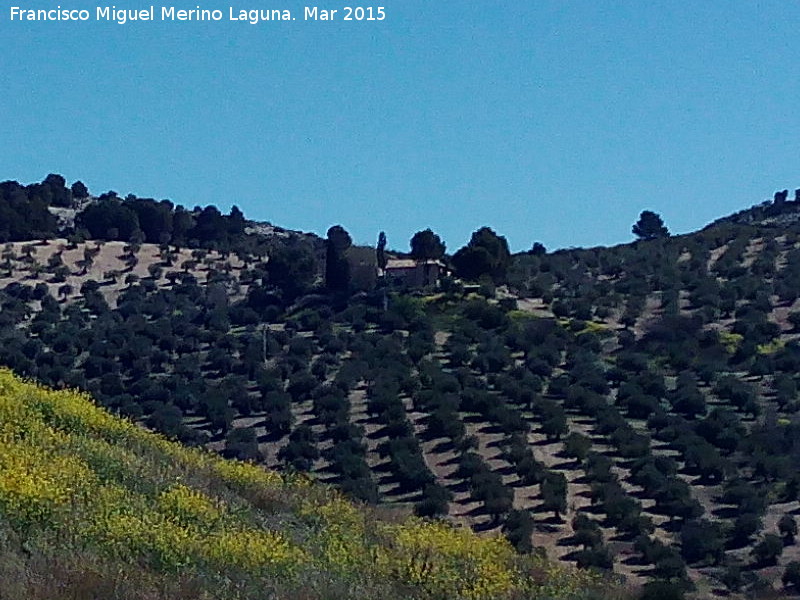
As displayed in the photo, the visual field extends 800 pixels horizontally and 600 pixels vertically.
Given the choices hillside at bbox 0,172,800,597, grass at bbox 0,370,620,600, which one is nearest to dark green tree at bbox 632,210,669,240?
hillside at bbox 0,172,800,597

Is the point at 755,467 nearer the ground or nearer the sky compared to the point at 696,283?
nearer the ground

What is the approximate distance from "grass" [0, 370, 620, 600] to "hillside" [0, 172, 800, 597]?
3572mm

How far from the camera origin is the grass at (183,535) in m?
11.3

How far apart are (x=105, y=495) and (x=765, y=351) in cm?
2699

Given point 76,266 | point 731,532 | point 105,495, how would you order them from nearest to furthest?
1. point 105,495
2. point 731,532
3. point 76,266

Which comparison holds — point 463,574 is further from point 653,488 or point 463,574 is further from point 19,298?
point 19,298

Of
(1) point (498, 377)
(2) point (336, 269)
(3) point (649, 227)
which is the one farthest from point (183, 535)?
(3) point (649, 227)

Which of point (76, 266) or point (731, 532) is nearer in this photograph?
point (731, 532)

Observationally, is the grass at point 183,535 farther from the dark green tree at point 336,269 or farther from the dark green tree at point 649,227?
the dark green tree at point 649,227

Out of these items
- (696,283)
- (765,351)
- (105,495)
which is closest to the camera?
(105,495)

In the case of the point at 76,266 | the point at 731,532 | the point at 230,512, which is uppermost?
the point at 76,266

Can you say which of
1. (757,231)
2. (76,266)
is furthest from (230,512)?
(757,231)

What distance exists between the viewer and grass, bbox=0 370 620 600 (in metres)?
11.3

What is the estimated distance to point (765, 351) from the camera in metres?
37.9
